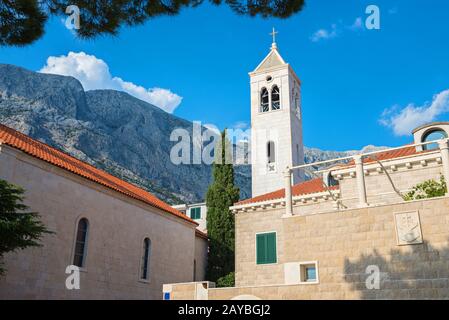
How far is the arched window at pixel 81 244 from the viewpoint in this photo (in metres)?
18.4

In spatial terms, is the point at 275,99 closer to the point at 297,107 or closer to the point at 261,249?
the point at 297,107

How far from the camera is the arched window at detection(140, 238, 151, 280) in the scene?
2277 centimetres

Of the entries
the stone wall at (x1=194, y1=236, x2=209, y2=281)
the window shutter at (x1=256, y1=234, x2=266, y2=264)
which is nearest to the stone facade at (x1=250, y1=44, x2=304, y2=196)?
the stone wall at (x1=194, y1=236, x2=209, y2=281)

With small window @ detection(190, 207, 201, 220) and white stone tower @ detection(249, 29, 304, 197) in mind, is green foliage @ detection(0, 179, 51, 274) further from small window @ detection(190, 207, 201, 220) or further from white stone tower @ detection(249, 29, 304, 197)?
small window @ detection(190, 207, 201, 220)

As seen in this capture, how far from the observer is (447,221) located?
11.1 meters

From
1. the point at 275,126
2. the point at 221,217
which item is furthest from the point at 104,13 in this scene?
the point at 275,126

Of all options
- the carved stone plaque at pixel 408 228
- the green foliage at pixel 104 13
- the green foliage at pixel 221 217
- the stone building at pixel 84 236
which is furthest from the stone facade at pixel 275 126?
the green foliage at pixel 104 13

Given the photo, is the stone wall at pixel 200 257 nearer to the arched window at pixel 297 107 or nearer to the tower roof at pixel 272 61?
the arched window at pixel 297 107

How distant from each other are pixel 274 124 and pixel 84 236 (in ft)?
79.8

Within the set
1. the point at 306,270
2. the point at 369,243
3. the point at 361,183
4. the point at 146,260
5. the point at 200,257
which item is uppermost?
the point at 361,183

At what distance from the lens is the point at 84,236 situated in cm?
1897

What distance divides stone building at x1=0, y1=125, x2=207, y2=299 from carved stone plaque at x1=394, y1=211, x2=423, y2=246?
12.6 metres

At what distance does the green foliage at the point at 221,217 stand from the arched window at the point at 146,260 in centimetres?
764
